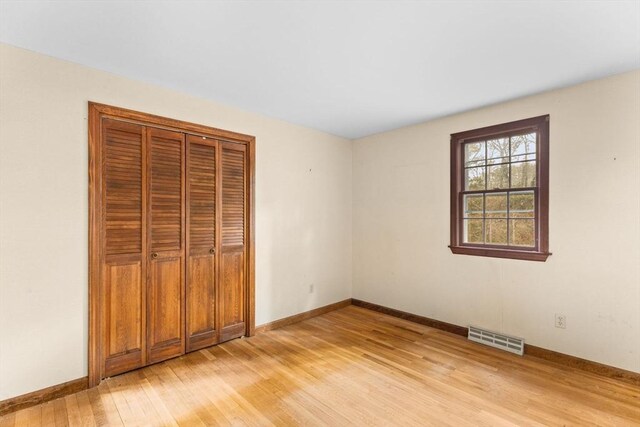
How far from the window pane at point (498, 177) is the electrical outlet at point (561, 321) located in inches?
53.0

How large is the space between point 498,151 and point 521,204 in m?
0.63

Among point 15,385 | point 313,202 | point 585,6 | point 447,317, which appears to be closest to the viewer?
point 585,6

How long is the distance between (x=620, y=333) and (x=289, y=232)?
3318mm

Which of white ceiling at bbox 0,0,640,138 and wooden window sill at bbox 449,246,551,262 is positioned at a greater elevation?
white ceiling at bbox 0,0,640,138

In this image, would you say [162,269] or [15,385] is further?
[162,269]

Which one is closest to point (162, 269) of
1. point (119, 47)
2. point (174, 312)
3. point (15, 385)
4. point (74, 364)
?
point (174, 312)

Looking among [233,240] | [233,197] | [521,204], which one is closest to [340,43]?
[233,197]

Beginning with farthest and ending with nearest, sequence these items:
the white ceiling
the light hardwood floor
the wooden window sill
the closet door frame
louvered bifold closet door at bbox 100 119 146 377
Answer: the wooden window sill → louvered bifold closet door at bbox 100 119 146 377 → the closet door frame → the light hardwood floor → the white ceiling

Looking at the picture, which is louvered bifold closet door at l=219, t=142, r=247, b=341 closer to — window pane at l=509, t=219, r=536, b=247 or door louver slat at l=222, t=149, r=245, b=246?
door louver slat at l=222, t=149, r=245, b=246

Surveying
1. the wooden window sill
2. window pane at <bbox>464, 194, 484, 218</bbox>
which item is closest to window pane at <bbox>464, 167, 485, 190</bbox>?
window pane at <bbox>464, 194, 484, 218</bbox>

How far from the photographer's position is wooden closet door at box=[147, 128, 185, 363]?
2.76 metres

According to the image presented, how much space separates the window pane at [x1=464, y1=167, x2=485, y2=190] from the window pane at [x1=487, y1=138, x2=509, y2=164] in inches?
5.8

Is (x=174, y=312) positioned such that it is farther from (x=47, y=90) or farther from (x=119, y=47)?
(x=119, y=47)

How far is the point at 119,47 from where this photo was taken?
212cm
